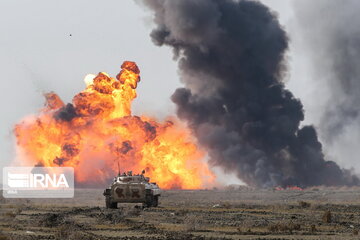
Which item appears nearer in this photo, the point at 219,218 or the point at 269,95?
the point at 219,218

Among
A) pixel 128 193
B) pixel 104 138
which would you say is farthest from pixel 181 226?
pixel 104 138

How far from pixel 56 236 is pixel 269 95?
10462 centimetres

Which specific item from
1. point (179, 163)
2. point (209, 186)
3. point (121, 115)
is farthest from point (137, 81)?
point (209, 186)

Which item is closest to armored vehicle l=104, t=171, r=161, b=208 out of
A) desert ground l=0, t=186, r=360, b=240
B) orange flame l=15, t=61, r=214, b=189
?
desert ground l=0, t=186, r=360, b=240

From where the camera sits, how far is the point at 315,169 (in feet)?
429

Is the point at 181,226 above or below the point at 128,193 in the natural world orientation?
below

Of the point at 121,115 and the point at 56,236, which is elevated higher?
the point at 121,115

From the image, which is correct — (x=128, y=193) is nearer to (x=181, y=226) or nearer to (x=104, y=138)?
(x=181, y=226)

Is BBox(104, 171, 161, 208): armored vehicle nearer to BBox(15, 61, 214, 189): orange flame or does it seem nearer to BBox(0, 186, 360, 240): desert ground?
BBox(0, 186, 360, 240): desert ground

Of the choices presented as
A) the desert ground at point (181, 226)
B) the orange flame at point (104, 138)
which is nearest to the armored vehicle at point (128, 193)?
the desert ground at point (181, 226)

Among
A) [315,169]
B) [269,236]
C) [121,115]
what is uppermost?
[121,115]

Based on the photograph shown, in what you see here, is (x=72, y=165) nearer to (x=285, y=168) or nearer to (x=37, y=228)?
(x=285, y=168)

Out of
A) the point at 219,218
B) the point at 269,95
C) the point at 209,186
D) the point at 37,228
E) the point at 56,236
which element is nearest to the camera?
the point at 56,236

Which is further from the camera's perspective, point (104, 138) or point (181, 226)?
point (104, 138)
